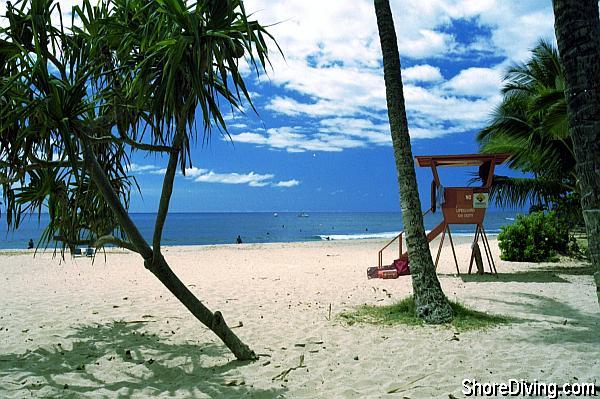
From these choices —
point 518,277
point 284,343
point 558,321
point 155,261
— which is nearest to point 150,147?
point 155,261

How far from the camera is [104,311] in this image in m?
7.91

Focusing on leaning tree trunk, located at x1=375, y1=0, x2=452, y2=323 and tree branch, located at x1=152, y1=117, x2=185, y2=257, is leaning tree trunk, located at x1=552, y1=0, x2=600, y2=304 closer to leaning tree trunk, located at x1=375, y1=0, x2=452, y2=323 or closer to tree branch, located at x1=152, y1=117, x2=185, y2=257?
tree branch, located at x1=152, y1=117, x2=185, y2=257

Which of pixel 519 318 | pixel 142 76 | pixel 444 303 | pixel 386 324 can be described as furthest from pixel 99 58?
pixel 519 318

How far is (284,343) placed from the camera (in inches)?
233

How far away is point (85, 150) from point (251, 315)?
4.06m

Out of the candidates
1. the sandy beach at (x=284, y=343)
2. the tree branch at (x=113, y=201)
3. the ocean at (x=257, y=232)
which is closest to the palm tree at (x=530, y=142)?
the sandy beach at (x=284, y=343)

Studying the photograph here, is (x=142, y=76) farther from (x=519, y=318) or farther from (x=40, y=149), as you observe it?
(x=519, y=318)

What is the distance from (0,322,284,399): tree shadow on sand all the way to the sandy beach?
0.01 m

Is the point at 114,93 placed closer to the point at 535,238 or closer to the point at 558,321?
the point at 558,321

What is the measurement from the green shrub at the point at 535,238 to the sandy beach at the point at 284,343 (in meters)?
4.20

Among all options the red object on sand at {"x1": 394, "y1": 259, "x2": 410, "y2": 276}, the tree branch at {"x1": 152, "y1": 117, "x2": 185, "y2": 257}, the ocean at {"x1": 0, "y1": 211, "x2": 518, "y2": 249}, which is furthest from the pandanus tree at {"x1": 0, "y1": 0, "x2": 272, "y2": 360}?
the ocean at {"x1": 0, "y1": 211, "x2": 518, "y2": 249}

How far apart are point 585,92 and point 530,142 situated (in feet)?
31.1

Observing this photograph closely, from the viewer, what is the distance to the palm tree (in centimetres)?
1180

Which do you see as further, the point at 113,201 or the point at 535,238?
the point at 535,238
